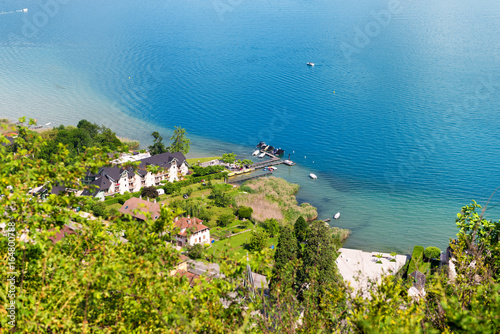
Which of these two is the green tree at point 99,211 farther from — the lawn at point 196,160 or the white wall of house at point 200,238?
the lawn at point 196,160

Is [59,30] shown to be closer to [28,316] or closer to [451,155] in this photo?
[451,155]

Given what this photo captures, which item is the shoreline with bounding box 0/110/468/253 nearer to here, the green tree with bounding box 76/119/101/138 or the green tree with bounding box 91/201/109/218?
the green tree with bounding box 76/119/101/138

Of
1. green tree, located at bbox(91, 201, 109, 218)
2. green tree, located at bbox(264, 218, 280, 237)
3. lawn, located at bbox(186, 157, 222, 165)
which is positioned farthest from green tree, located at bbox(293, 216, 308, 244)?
lawn, located at bbox(186, 157, 222, 165)

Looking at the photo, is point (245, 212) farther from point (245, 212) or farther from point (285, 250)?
point (285, 250)

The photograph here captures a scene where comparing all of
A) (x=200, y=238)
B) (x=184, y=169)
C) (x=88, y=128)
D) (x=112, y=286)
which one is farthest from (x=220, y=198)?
(x=112, y=286)

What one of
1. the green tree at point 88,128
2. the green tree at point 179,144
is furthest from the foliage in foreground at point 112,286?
the green tree at point 88,128
